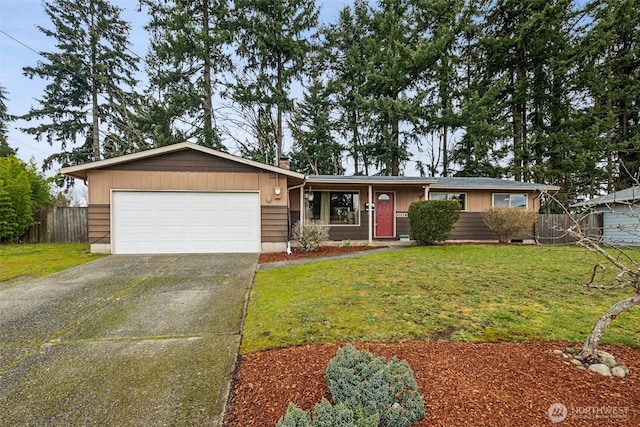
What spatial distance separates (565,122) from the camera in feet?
51.2

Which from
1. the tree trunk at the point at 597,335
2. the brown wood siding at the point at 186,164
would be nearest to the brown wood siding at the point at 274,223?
the brown wood siding at the point at 186,164

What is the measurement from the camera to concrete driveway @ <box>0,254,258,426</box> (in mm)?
1908

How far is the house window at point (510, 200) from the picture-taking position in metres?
11.5

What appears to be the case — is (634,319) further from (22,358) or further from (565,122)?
(565,122)

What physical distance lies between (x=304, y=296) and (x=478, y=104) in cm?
1627

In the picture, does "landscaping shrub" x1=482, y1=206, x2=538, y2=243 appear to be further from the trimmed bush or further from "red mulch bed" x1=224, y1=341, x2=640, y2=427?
the trimmed bush

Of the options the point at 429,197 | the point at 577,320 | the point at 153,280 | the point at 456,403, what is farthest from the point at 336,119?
the point at 456,403

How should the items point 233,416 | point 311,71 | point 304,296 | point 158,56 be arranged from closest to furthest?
point 233,416 < point 304,296 < point 158,56 < point 311,71

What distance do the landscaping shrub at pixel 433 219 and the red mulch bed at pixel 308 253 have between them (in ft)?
4.99

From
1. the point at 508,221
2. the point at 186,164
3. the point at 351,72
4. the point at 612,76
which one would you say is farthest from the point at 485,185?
the point at 612,76

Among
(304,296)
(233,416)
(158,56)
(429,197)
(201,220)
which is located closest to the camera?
(233,416)

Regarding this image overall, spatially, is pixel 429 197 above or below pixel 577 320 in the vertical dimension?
above

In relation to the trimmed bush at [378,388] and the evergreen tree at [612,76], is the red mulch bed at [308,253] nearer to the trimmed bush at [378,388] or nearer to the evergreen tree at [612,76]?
the trimmed bush at [378,388]

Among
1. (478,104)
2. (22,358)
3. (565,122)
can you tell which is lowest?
(22,358)
